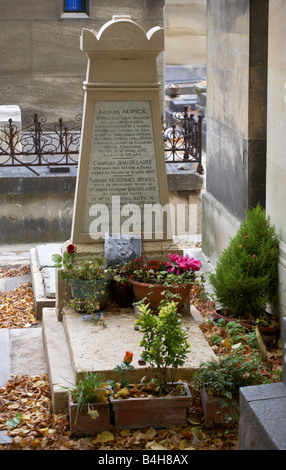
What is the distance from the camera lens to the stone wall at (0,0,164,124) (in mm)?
16469

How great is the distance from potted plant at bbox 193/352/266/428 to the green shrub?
1703 millimetres

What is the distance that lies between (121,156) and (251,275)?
167 centimetres

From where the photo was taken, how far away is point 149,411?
4.92m

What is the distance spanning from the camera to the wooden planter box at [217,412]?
16.2 ft

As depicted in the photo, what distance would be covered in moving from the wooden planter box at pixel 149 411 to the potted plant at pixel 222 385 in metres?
0.15

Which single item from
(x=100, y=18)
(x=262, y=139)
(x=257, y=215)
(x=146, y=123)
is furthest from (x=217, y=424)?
(x=100, y=18)

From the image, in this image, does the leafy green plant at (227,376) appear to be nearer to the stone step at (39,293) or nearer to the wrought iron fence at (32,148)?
the stone step at (39,293)

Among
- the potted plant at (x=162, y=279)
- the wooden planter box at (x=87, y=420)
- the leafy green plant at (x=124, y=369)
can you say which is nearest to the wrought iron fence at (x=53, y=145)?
the potted plant at (x=162, y=279)

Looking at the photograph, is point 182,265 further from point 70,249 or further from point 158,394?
point 158,394

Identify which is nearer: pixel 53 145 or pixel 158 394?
pixel 158 394

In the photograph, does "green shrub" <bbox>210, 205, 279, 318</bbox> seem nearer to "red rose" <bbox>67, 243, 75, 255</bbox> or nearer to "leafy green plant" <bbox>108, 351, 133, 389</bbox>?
"red rose" <bbox>67, 243, 75, 255</bbox>

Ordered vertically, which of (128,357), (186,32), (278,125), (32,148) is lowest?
(128,357)

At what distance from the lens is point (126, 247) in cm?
684

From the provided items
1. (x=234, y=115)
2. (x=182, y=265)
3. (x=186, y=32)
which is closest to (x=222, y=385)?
(x=182, y=265)
